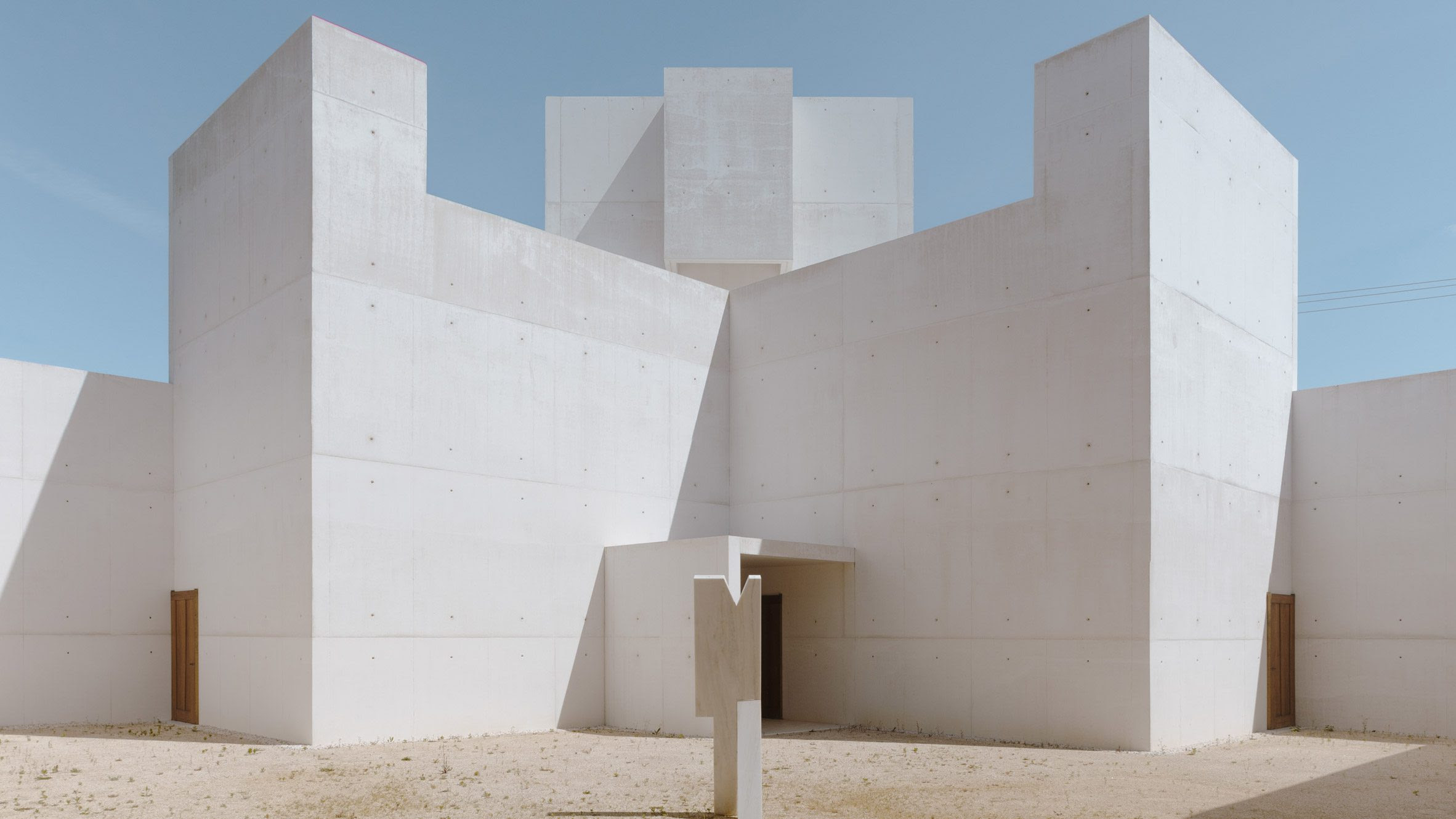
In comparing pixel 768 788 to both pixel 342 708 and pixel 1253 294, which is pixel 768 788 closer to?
pixel 342 708

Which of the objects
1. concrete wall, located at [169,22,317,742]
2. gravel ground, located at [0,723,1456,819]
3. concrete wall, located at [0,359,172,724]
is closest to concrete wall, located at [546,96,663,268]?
concrete wall, located at [169,22,317,742]

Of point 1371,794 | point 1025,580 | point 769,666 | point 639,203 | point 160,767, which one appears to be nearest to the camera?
point 1371,794

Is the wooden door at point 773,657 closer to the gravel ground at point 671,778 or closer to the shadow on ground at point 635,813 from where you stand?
the gravel ground at point 671,778

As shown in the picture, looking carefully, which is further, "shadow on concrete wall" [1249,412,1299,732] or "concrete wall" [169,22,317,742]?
"shadow on concrete wall" [1249,412,1299,732]

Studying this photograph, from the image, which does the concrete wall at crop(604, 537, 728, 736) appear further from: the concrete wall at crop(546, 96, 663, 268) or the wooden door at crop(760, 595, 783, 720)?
the concrete wall at crop(546, 96, 663, 268)

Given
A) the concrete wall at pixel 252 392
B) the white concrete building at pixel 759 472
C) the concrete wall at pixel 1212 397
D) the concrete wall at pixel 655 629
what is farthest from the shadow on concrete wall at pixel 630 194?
Result: the concrete wall at pixel 1212 397

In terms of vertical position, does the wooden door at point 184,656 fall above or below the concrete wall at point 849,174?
below

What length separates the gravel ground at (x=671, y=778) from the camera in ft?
30.0

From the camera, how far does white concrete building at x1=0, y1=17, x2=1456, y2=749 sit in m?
13.7

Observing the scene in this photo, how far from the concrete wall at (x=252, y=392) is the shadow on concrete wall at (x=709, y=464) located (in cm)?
601

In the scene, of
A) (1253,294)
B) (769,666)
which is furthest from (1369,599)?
(769,666)

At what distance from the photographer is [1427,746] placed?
13859 millimetres

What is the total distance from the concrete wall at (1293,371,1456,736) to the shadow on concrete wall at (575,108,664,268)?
12.9 metres

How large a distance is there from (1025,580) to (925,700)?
2.22 metres
